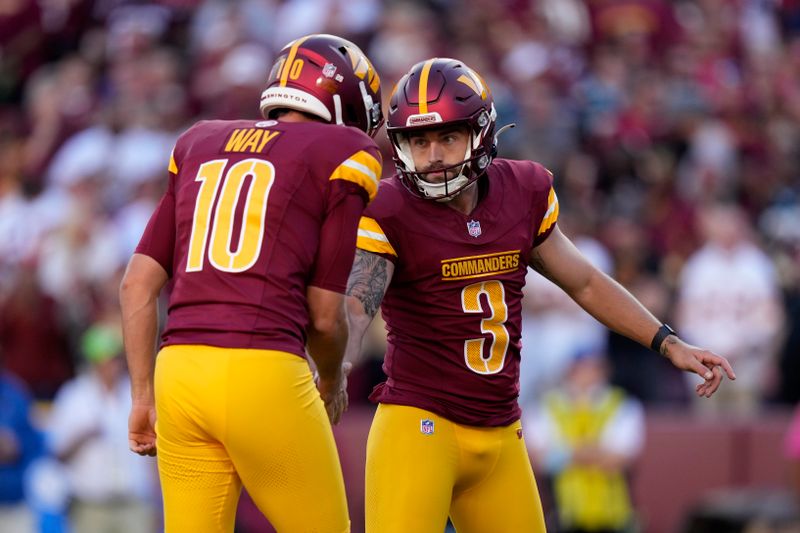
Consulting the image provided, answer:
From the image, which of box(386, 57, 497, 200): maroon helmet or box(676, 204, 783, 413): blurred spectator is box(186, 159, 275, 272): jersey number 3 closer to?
box(386, 57, 497, 200): maroon helmet

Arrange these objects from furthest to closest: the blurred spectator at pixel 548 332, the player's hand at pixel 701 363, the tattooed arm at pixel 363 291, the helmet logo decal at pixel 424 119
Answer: the blurred spectator at pixel 548 332
the player's hand at pixel 701 363
the helmet logo decal at pixel 424 119
the tattooed arm at pixel 363 291

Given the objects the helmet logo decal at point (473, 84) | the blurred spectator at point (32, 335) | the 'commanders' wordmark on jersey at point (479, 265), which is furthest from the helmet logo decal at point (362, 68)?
the blurred spectator at point (32, 335)

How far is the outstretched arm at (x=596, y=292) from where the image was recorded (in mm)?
5383

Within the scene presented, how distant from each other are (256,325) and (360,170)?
1.90ft

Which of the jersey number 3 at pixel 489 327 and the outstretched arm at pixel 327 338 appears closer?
the outstretched arm at pixel 327 338

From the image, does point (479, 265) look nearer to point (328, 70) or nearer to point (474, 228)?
point (474, 228)

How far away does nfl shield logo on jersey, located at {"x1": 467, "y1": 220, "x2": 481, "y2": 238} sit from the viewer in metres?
5.15

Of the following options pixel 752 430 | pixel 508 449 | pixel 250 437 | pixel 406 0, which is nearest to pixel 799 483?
pixel 752 430

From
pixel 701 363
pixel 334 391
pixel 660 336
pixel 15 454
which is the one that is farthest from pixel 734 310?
pixel 334 391

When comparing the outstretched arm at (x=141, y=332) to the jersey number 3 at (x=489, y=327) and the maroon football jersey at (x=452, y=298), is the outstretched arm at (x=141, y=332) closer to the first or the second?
the maroon football jersey at (x=452, y=298)

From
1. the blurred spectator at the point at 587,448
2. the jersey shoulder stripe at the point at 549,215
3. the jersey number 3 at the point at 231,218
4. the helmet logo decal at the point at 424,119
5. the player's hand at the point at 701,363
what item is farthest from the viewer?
the blurred spectator at the point at 587,448

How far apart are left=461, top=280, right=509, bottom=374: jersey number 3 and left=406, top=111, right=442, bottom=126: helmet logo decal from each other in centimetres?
59

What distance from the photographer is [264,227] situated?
14.6ft

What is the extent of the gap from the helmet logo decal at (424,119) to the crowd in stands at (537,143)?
485 centimetres
